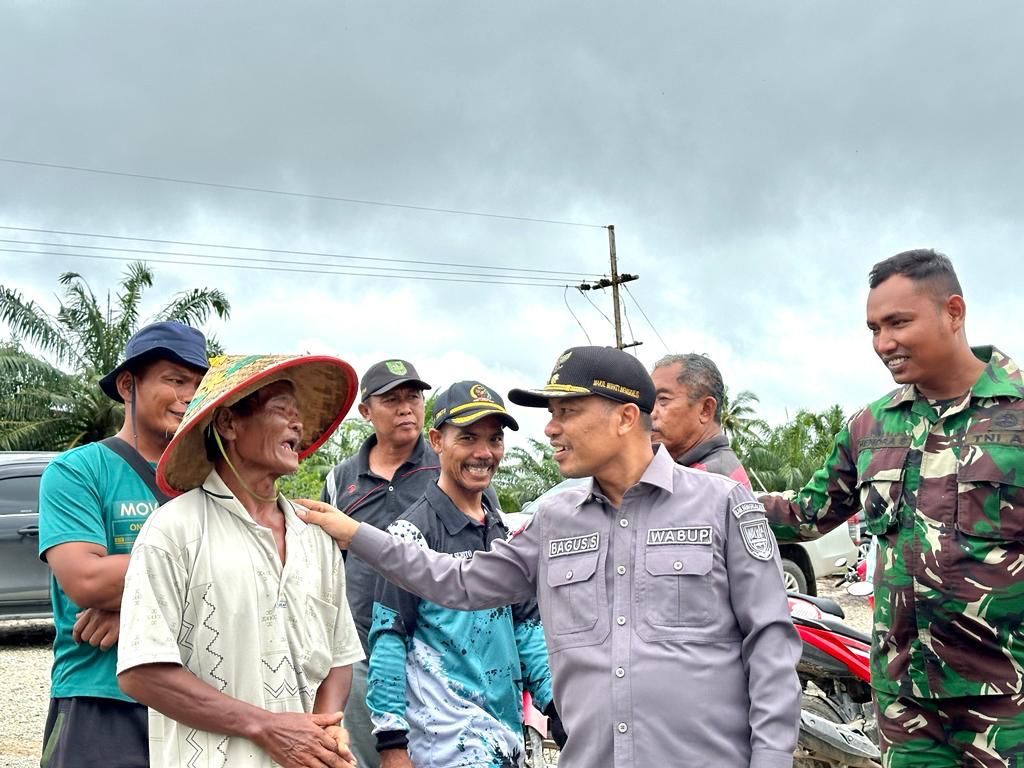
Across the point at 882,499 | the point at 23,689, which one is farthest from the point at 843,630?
the point at 23,689

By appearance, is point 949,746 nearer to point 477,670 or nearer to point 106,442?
point 477,670

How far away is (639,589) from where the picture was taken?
9.23ft

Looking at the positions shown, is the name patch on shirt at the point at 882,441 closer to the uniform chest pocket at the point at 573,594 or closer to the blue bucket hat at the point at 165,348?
the uniform chest pocket at the point at 573,594

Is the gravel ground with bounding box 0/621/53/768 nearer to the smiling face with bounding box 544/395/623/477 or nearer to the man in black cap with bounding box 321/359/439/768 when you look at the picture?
the man in black cap with bounding box 321/359/439/768

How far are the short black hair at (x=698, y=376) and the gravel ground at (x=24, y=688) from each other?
4.87m

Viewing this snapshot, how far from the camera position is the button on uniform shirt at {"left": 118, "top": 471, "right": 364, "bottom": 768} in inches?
93.6

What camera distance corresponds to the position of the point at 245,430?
2.71 meters

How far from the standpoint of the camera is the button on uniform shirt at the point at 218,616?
2377mm

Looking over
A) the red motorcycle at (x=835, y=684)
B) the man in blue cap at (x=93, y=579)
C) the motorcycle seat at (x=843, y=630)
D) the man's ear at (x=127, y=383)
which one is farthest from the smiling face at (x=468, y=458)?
the motorcycle seat at (x=843, y=630)

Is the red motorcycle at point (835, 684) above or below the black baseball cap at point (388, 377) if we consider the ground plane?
below

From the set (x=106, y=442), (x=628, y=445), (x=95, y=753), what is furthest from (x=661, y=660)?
(x=106, y=442)

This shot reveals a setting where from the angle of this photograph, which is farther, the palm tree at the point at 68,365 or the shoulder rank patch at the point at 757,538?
the palm tree at the point at 68,365

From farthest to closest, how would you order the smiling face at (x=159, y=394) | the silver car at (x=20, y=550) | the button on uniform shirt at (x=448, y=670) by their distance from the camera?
the silver car at (x=20, y=550), the button on uniform shirt at (x=448, y=670), the smiling face at (x=159, y=394)

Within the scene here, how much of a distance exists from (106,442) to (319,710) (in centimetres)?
105
